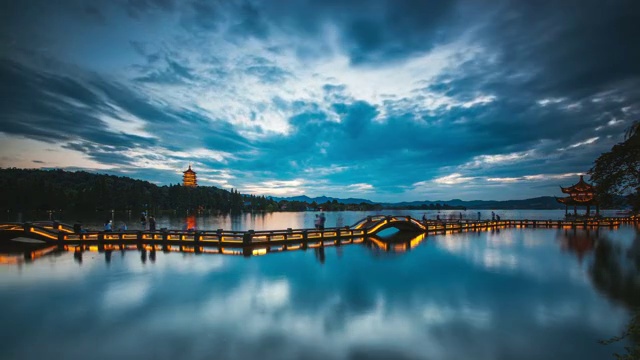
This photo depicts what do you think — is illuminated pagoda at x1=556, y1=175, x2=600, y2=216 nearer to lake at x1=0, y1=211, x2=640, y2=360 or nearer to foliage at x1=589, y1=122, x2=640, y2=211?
lake at x1=0, y1=211, x2=640, y2=360

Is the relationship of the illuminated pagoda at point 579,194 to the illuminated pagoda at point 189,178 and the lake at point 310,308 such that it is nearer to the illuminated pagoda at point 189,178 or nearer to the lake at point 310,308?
the lake at point 310,308

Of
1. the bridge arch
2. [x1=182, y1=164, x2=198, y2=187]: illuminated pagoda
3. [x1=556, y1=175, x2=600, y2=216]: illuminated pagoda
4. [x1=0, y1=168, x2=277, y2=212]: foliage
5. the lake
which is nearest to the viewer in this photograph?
the lake

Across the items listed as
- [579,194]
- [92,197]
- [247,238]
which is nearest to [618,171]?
[247,238]

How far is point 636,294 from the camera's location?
1106 centimetres

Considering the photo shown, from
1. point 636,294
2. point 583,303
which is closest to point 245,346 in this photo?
point 583,303

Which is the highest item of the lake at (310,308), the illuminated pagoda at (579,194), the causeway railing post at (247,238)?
the illuminated pagoda at (579,194)

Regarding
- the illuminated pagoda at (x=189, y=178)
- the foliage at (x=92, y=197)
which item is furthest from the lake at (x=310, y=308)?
the illuminated pagoda at (x=189, y=178)

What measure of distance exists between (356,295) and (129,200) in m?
128

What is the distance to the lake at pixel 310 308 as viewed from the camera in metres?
7.09

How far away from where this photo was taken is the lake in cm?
709

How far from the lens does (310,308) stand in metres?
9.71

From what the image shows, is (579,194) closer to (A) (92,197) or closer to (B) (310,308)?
(B) (310,308)

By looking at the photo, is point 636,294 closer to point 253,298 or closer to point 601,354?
point 601,354

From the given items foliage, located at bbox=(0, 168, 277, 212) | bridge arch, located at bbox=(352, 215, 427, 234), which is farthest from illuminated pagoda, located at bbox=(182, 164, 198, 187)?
bridge arch, located at bbox=(352, 215, 427, 234)
